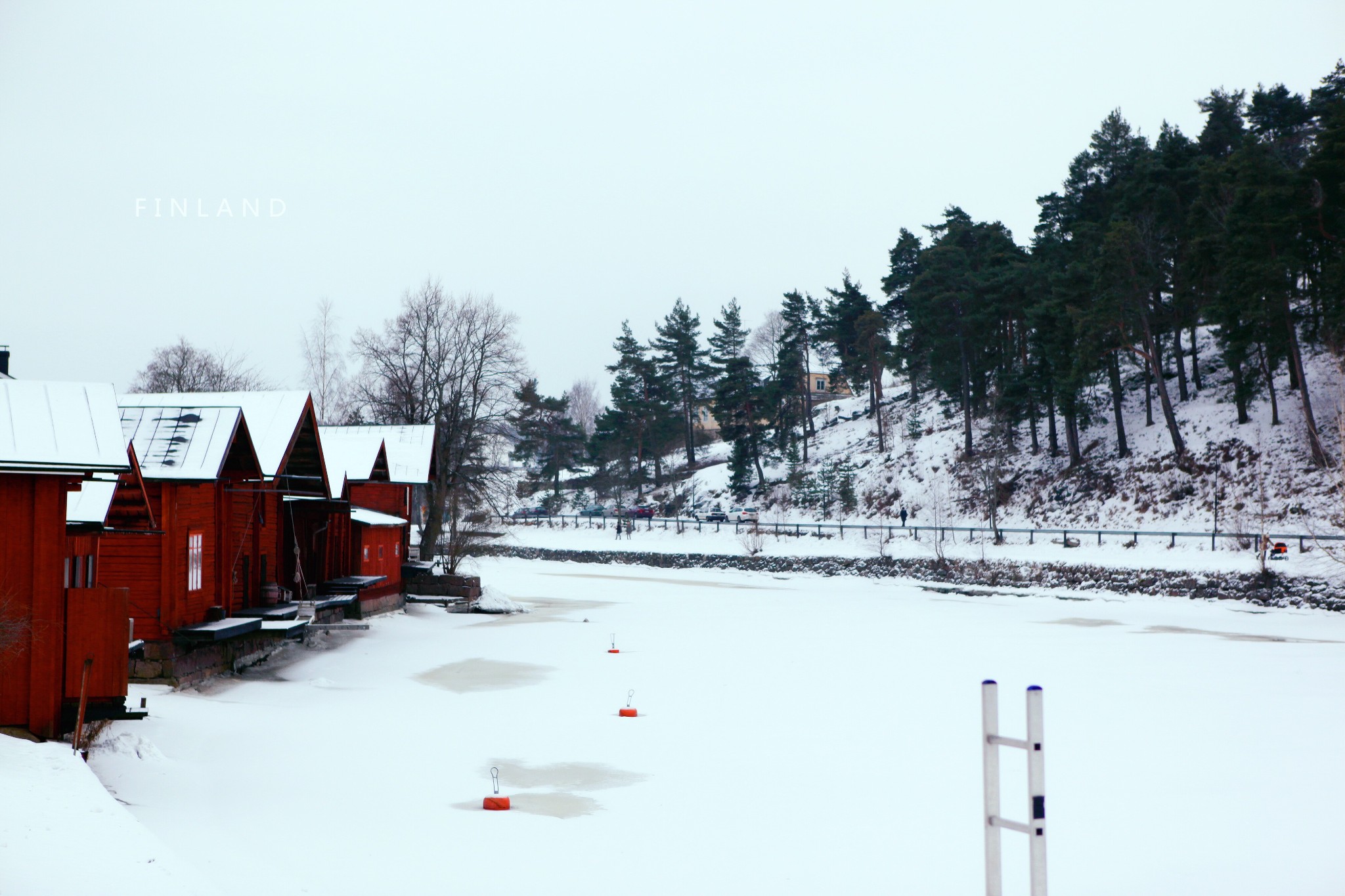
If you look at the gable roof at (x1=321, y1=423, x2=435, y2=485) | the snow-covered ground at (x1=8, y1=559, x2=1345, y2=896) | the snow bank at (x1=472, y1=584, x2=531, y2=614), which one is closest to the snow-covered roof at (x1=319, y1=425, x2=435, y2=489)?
the gable roof at (x1=321, y1=423, x2=435, y2=485)

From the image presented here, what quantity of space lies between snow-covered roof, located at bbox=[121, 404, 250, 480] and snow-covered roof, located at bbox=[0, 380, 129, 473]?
5.55 metres

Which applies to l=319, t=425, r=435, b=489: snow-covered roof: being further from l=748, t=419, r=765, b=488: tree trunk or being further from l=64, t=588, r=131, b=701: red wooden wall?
l=748, t=419, r=765, b=488: tree trunk

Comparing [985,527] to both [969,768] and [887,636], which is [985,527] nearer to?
[887,636]

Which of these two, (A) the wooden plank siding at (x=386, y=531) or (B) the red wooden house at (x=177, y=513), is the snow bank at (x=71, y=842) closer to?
(B) the red wooden house at (x=177, y=513)

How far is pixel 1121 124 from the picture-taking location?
53.2 metres

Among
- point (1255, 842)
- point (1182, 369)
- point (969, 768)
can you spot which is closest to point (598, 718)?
point (969, 768)

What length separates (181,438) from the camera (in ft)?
58.6

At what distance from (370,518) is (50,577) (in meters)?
20.1

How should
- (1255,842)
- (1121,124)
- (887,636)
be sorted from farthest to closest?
(1121,124), (887,636), (1255,842)

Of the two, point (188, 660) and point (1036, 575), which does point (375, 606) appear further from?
point (1036, 575)

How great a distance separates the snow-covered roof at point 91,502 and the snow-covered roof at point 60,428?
241 centimetres

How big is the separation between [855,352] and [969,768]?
60.1 metres

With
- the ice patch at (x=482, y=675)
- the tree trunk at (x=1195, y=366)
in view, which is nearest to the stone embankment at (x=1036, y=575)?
the tree trunk at (x=1195, y=366)

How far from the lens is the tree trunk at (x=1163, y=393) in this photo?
41.0m
